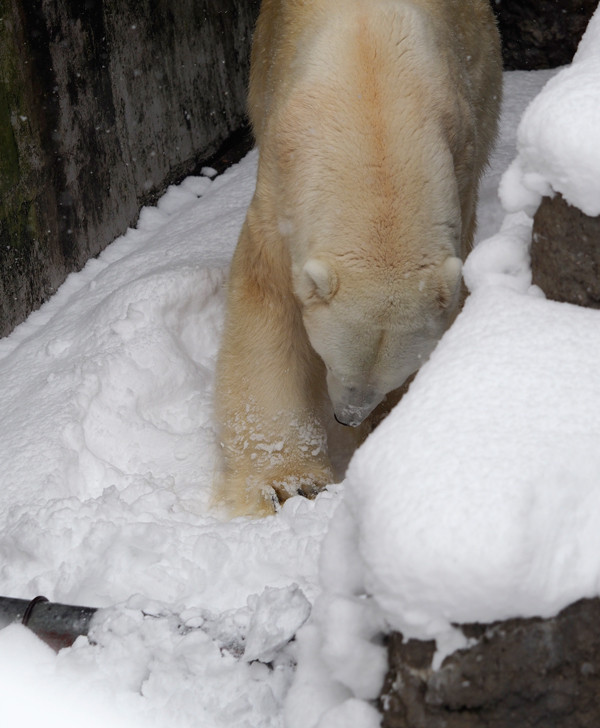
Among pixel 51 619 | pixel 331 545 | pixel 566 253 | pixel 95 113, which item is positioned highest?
pixel 566 253

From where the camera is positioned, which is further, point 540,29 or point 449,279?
point 540,29

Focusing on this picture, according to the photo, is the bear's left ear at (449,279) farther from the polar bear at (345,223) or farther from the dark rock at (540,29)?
the dark rock at (540,29)

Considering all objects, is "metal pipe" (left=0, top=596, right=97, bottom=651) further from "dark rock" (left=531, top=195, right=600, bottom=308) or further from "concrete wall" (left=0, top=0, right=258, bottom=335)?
"concrete wall" (left=0, top=0, right=258, bottom=335)

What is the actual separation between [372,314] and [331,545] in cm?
94

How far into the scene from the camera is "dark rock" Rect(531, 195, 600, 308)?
168 cm

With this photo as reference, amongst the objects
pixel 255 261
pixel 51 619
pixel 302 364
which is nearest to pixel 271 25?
pixel 255 261

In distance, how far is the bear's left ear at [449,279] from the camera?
2.45 m

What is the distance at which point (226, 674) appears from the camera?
184cm

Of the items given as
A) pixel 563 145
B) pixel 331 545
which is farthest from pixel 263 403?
pixel 563 145

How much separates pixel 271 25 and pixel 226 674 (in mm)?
2330

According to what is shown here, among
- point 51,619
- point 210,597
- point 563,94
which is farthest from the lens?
point 210,597

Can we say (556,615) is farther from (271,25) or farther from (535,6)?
(535,6)

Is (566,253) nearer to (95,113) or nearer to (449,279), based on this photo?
(449,279)

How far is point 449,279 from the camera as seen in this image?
246 centimetres
